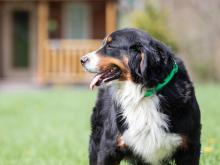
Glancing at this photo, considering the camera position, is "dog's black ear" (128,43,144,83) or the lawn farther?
the lawn

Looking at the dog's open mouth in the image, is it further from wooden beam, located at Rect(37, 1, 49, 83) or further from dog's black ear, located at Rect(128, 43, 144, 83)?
wooden beam, located at Rect(37, 1, 49, 83)

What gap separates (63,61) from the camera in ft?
77.9

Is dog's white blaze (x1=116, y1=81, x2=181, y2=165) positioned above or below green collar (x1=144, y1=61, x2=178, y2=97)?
below

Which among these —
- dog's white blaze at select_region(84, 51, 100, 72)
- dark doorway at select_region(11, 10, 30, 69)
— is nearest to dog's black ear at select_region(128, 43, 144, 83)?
dog's white blaze at select_region(84, 51, 100, 72)

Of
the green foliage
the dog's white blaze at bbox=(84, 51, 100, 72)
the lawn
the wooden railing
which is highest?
the green foliage

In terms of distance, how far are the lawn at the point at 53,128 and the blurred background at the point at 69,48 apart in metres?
0.03

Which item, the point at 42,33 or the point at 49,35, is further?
the point at 49,35

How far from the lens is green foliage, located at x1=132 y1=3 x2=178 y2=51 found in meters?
23.4

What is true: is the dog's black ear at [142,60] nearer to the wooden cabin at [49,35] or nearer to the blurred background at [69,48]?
the blurred background at [69,48]

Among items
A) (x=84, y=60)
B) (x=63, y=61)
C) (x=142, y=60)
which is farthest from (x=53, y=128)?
(x=63, y=61)

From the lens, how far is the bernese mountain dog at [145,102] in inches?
191

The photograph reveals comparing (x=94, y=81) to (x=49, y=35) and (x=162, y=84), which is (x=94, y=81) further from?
(x=49, y=35)

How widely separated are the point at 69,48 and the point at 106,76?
61.1 feet

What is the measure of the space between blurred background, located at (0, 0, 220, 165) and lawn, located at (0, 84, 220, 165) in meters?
0.03
